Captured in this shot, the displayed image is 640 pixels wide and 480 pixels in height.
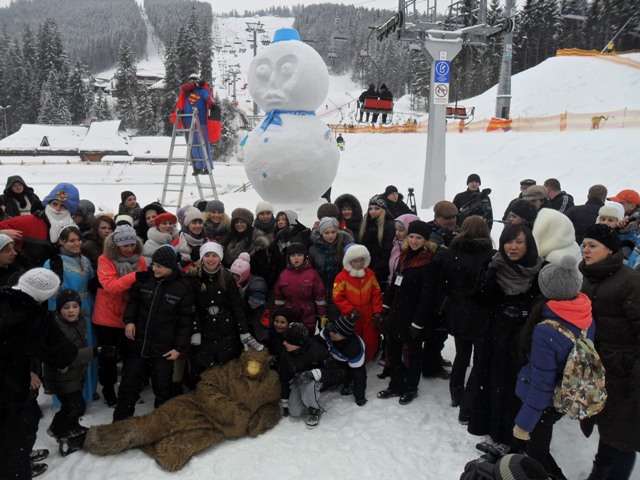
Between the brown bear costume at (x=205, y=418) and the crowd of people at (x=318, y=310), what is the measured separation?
0.15 metres

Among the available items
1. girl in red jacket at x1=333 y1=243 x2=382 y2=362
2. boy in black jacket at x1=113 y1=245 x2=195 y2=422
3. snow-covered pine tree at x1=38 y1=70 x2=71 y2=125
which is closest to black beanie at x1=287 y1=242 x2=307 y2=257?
girl in red jacket at x1=333 y1=243 x2=382 y2=362

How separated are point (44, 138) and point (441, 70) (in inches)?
1579

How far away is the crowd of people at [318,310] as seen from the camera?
258cm

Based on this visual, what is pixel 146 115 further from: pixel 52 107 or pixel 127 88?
pixel 52 107

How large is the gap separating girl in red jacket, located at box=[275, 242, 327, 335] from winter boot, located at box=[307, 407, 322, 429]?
71 centimetres

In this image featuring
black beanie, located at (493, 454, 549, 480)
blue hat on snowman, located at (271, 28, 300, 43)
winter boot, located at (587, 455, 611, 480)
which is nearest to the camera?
black beanie, located at (493, 454, 549, 480)

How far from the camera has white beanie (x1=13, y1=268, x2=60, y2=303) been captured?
2635 millimetres

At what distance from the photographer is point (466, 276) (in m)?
3.38

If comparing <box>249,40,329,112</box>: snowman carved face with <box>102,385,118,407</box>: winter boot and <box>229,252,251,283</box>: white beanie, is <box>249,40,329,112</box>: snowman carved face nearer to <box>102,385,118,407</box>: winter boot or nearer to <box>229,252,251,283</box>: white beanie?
<box>229,252,251,283</box>: white beanie

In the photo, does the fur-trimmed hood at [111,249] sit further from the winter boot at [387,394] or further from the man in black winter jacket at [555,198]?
the man in black winter jacket at [555,198]

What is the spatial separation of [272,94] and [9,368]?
532 cm

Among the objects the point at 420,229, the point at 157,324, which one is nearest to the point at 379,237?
the point at 420,229

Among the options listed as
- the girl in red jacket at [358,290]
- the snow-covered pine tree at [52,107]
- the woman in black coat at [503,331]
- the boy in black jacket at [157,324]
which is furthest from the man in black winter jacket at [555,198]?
the snow-covered pine tree at [52,107]

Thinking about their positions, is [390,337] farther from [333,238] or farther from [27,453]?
[27,453]
